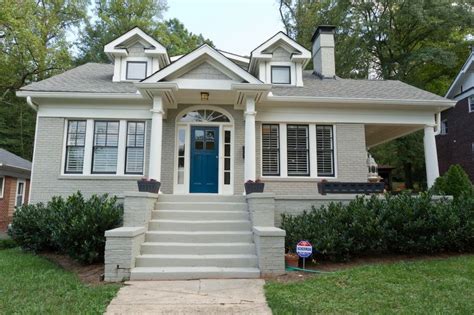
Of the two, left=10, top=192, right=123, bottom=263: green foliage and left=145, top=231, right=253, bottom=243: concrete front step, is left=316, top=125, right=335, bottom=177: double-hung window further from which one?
left=10, top=192, right=123, bottom=263: green foliage

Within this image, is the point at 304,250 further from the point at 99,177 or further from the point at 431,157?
the point at 431,157

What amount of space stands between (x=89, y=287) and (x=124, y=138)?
5317 millimetres

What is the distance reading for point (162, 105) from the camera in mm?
8664

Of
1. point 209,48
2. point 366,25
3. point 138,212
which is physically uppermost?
point 366,25

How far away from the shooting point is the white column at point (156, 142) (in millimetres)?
8207

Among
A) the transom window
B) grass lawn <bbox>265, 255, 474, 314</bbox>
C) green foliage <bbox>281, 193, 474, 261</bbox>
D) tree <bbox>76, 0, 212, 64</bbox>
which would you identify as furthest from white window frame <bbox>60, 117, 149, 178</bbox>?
tree <bbox>76, 0, 212, 64</bbox>

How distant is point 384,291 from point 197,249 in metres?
3.19

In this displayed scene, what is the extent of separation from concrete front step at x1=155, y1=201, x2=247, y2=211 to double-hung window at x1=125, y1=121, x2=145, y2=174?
2.23 m

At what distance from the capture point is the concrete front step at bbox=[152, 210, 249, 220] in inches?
278

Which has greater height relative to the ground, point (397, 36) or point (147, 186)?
point (397, 36)

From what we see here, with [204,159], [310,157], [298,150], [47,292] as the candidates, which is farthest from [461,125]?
[47,292]

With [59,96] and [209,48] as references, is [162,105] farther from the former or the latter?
[59,96]

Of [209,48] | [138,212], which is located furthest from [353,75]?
[138,212]

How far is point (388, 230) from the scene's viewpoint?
618 cm
